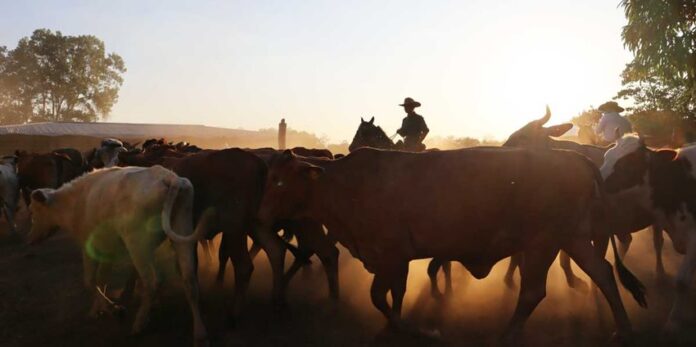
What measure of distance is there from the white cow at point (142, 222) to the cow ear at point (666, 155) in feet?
15.6

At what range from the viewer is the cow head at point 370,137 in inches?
363

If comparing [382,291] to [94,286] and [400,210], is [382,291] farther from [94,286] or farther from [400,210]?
[94,286]

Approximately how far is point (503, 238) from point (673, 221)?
201 cm

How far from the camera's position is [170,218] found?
518 cm

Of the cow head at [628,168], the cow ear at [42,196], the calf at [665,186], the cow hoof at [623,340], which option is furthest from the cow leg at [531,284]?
the cow ear at [42,196]

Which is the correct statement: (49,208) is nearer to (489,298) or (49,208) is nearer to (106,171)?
(106,171)

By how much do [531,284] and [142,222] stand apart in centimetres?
358

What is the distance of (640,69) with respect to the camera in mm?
14773

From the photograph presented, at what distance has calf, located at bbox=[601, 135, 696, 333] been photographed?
17.7ft

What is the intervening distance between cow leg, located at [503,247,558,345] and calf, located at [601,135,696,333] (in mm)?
1406

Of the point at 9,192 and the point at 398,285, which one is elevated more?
the point at 398,285

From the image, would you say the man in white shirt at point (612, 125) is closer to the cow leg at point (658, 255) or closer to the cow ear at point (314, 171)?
the cow leg at point (658, 255)

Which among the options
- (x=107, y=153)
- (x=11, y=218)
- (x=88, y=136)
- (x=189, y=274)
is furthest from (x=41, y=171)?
(x=88, y=136)

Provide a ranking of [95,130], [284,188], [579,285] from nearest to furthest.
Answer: [284,188] → [579,285] → [95,130]
